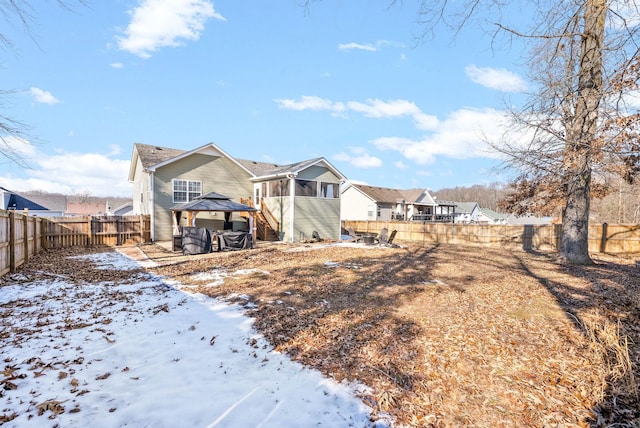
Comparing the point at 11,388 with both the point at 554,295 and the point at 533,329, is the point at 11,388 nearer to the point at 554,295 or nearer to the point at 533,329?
the point at 533,329

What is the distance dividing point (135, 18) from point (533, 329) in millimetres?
12777

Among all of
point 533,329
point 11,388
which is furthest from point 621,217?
point 11,388

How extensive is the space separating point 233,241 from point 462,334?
10370 millimetres

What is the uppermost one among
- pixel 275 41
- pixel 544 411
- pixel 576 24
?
pixel 275 41

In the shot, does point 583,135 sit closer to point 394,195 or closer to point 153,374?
point 153,374

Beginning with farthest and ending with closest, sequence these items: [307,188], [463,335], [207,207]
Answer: [307,188] < [207,207] < [463,335]

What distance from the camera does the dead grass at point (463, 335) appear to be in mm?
2729

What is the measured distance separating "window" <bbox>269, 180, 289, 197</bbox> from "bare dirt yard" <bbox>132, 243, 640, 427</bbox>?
26.7ft

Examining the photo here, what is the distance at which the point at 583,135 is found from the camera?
5312 mm

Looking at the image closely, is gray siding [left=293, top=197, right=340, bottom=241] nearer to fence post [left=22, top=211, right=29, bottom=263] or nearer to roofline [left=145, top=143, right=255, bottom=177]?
roofline [left=145, top=143, right=255, bottom=177]

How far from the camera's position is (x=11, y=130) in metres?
6.24

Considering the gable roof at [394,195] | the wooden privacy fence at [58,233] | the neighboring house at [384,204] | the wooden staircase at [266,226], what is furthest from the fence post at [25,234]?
the gable roof at [394,195]

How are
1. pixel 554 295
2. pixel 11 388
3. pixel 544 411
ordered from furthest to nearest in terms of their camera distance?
pixel 554 295, pixel 11 388, pixel 544 411

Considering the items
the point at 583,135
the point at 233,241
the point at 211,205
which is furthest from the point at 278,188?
the point at 583,135
